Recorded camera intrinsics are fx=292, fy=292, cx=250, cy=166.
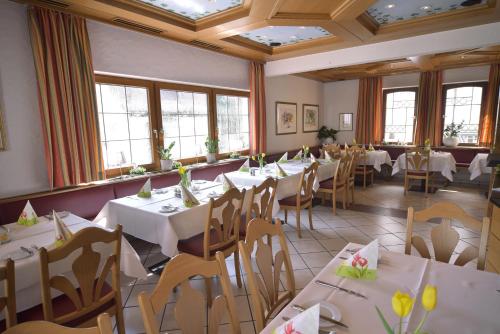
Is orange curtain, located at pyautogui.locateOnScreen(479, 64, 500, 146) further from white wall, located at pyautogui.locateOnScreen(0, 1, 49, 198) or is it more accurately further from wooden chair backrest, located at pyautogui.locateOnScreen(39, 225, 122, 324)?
white wall, located at pyautogui.locateOnScreen(0, 1, 49, 198)

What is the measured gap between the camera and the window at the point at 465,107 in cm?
646

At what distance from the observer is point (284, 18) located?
3.45 m

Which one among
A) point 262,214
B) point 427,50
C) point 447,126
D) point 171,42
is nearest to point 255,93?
point 171,42

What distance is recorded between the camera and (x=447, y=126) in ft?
22.3

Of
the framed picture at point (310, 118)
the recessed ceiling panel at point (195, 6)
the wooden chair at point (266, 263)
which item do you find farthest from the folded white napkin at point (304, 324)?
the framed picture at point (310, 118)

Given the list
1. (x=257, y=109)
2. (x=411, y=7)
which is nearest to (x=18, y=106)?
(x=257, y=109)

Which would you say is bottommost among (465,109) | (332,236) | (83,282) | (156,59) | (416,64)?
(332,236)

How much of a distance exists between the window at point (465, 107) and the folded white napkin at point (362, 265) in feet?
22.4

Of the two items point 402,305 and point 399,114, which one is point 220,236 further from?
point 399,114

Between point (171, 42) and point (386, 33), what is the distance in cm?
310

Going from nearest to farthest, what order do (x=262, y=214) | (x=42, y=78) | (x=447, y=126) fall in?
1. (x=262, y=214)
2. (x=42, y=78)
3. (x=447, y=126)

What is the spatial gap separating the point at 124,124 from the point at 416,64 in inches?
221

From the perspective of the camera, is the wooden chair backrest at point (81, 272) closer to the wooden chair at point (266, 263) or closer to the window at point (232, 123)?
the wooden chair at point (266, 263)

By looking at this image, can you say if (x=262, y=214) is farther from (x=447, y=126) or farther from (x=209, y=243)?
(x=447, y=126)
